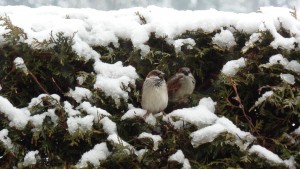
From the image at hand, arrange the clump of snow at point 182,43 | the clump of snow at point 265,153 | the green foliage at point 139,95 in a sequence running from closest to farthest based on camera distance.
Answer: the clump of snow at point 265,153, the green foliage at point 139,95, the clump of snow at point 182,43

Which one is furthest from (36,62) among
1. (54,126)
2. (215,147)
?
(215,147)

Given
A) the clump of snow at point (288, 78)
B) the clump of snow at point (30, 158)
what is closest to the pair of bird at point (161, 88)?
the clump of snow at point (288, 78)

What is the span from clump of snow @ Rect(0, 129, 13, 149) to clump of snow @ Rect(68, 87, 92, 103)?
0.49 meters

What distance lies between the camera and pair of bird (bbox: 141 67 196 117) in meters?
3.51

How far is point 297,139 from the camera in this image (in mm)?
3041

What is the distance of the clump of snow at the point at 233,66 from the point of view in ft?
11.4

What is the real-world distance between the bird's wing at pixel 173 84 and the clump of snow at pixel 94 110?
0.65m

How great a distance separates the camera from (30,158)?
3031mm

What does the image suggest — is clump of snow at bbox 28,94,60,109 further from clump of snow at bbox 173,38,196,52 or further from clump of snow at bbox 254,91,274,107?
clump of snow at bbox 254,91,274,107

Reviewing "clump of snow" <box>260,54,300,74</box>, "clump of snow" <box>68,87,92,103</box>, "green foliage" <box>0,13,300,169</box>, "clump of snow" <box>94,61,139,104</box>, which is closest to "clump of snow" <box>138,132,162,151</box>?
"green foliage" <box>0,13,300,169</box>

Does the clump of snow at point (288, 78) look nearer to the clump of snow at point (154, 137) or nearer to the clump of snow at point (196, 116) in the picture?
the clump of snow at point (196, 116)

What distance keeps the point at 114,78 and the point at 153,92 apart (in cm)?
28

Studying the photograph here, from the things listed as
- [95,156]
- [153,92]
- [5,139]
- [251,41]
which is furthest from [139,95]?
[5,139]

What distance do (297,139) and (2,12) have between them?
241cm
